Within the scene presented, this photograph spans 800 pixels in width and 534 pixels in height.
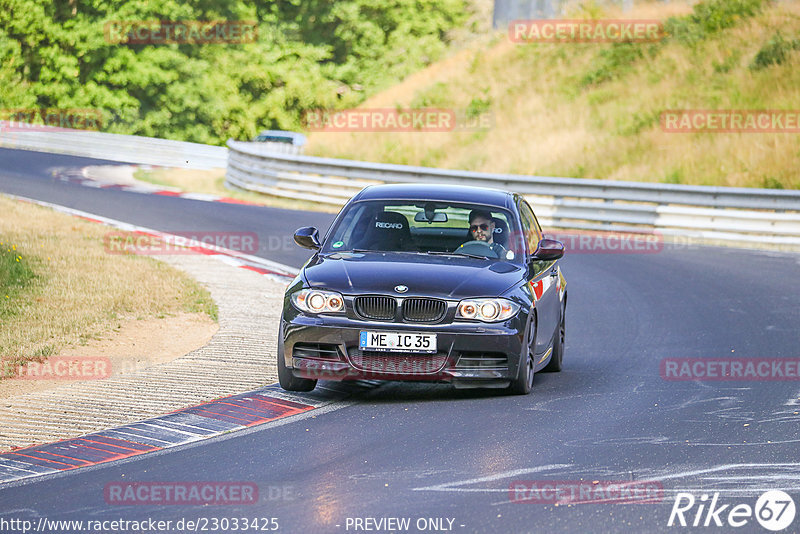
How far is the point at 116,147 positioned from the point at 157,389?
123 feet

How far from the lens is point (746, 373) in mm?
10664

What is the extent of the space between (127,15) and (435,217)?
51.1m

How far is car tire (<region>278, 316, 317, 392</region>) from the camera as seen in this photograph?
29.9 ft

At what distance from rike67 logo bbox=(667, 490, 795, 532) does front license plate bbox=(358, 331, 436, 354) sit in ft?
8.75

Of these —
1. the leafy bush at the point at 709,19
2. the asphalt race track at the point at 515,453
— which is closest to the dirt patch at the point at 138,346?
the asphalt race track at the point at 515,453

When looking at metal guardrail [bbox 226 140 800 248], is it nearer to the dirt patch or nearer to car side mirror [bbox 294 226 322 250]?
the dirt patch

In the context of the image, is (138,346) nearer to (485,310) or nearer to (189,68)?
(485,310)

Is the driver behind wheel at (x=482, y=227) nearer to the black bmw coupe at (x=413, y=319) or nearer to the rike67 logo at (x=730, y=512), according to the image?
the black bmw coupe at (x=413, y=319)

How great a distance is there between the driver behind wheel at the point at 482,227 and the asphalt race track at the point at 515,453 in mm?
1243

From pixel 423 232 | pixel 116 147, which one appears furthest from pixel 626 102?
pixel 423 232

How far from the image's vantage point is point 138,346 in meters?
11.5

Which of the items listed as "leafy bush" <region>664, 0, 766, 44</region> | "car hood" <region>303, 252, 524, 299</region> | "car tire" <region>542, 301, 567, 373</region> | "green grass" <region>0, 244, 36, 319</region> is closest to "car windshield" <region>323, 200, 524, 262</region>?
"car hood" <region>303, 252, 524, 299</region>

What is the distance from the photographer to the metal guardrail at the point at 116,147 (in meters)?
43.8

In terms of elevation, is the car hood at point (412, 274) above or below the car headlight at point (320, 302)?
above
